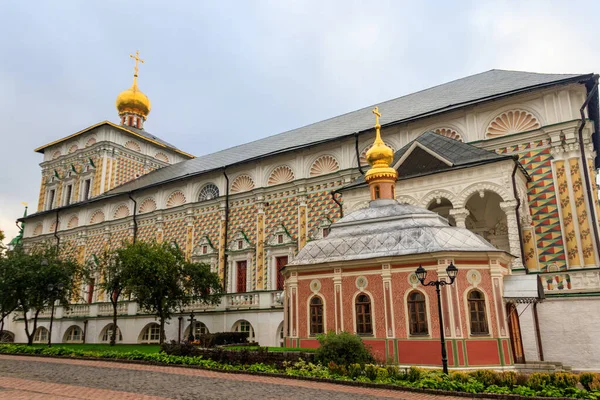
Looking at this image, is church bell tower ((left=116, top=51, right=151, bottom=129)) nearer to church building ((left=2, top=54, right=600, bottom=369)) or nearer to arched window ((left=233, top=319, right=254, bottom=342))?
church building ((left=2, top=54, right=600, bottom=369))

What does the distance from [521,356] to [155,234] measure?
21.3 m

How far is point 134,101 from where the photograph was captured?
39.9m

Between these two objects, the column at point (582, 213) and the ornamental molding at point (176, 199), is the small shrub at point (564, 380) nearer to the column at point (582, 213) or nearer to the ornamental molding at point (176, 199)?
the column at point (582, 213)

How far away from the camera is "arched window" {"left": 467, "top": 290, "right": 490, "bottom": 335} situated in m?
12.3

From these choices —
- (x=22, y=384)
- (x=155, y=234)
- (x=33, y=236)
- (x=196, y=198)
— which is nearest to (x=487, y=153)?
(x=22, y=384)

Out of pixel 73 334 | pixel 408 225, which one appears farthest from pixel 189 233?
pixel 408 225

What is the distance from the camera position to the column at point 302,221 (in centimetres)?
2241

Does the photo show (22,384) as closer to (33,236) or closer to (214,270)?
(214,270)

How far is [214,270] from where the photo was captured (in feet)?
81.8

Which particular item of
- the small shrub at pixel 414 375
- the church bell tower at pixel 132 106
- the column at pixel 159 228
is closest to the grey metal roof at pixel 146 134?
the church bell tower at pixel 132 106

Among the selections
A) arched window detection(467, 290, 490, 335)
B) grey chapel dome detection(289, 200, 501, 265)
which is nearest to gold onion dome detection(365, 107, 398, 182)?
grey chapel dome detection(289, 200, 501, 265)

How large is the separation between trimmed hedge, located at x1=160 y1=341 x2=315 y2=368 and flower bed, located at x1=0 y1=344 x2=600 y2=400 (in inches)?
4.9

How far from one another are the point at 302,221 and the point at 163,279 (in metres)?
6.96

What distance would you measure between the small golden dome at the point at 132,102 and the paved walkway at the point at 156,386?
3041 cm
